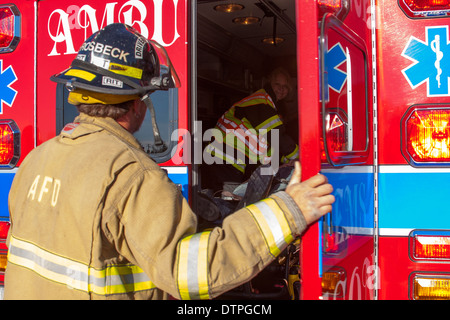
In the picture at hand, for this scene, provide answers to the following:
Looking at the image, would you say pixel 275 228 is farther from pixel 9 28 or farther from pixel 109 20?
pixel 9 28

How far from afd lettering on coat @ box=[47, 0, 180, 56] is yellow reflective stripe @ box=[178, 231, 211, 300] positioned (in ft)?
4.11

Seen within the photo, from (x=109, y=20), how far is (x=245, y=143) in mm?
1469

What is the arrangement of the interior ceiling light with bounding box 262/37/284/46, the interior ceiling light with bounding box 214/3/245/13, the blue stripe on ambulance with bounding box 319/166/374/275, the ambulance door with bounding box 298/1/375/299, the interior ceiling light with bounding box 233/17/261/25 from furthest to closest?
the interior ceiling light with bounding box 262/37/284/46
the interior ceiling light with bounding box 233/17/261/25
the interior ceiling light with bounding box 214/3/245/13
the blue stripe on ambulance with bounding box 319/166/374/275
the ambulance door with bounding box 298/1/375/299

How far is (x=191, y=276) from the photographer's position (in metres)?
1.39

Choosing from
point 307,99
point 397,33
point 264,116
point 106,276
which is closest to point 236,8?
point 264,116

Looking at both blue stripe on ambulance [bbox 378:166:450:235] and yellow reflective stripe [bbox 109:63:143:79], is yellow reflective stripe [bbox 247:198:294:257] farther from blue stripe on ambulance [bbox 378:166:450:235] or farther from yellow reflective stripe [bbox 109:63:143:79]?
blue stripe on ambulance [bbox 378:166:450:235]

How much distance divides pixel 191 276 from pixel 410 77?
1489 millimetres

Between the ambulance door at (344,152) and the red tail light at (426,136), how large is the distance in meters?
0.17

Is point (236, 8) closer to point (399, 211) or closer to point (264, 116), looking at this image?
point (264, 116)

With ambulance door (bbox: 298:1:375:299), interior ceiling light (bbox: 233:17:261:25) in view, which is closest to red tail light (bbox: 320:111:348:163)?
ambulance door (bbox: 298:1:375:299)

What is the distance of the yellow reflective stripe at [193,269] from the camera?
1.39 meters

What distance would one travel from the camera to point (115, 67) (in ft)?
5.43

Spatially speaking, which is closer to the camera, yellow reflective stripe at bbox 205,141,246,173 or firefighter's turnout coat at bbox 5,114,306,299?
firefighter's turnout coat at bbox 5,114,306,299

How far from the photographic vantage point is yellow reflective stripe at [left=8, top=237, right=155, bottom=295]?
146cm
